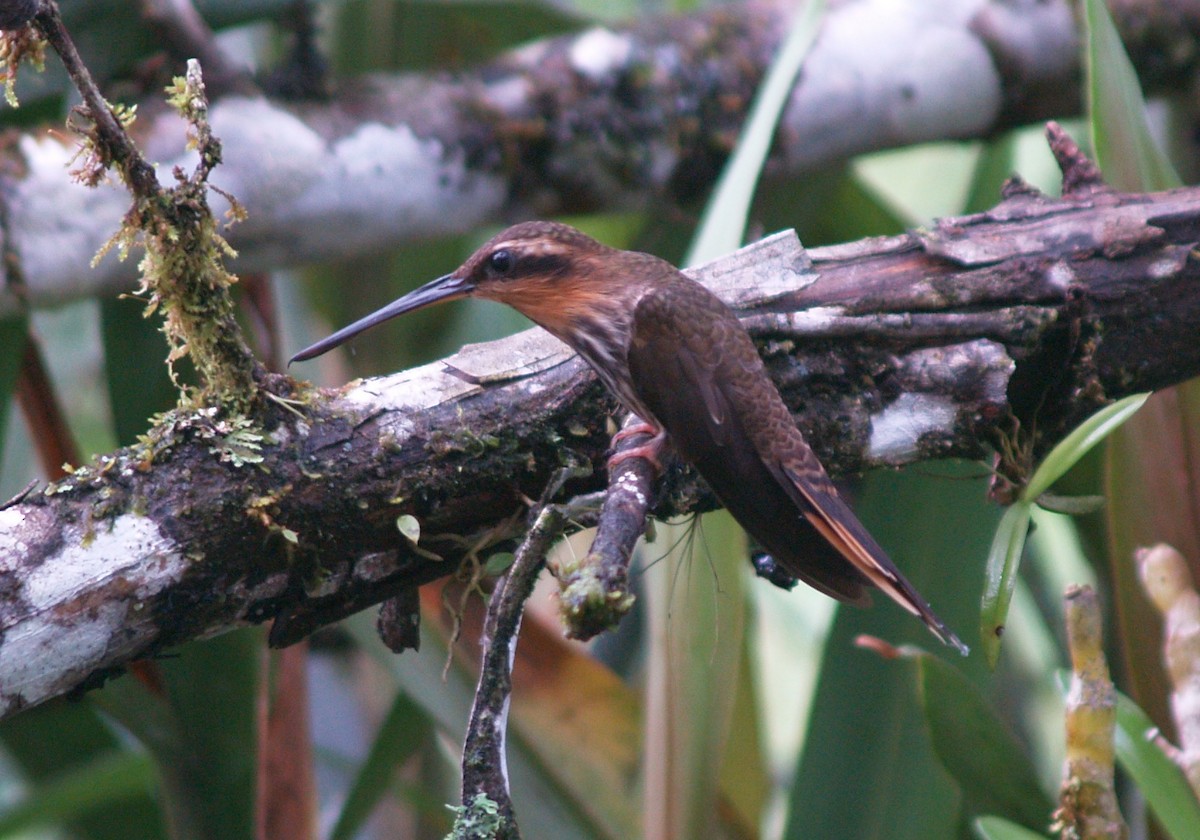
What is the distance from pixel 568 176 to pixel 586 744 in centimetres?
91

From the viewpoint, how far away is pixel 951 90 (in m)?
1.92

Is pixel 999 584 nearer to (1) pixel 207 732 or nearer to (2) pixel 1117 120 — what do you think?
(2) pixel 1117 120

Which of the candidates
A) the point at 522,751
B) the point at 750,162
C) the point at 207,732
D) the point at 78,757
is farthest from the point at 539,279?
the point at 78,757

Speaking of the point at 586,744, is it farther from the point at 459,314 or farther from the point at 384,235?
the point at 459,314

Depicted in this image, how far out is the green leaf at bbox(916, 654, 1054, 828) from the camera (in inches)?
49.0

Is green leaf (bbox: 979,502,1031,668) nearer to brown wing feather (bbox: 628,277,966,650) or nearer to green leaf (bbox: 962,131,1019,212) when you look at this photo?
brown wing feather (bbox: 628,277,966,650)

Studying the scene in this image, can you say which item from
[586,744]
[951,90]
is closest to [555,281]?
[586,744]

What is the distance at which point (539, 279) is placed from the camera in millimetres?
1257

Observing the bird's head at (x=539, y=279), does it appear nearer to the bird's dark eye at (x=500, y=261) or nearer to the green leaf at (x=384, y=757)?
the bird's dark eye at (x=500, y=261)

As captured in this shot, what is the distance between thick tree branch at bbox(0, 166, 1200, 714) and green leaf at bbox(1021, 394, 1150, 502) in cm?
10

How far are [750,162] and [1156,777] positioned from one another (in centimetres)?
82

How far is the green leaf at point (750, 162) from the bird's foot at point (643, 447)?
1.05 feet

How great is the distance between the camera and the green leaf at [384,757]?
63.2 inches

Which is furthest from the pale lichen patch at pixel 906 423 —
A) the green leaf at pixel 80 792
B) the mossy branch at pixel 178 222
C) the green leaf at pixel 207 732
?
the green leaf at pixel 80 792
